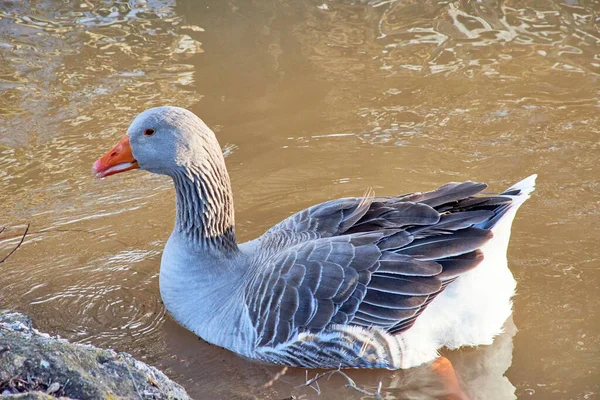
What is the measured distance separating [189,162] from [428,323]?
2019 millimetres

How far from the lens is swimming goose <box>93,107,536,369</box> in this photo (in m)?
4.91

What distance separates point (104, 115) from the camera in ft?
27.2

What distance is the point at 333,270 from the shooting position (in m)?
4.89

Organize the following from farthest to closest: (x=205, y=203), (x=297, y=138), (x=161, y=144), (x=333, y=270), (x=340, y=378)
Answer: (x=297, y=138), (x=205, y=203), (x=161, y=144), (x=340, y=378), (x=333, y=270)

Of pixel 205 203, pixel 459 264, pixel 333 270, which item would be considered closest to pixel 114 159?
pixel 205 203

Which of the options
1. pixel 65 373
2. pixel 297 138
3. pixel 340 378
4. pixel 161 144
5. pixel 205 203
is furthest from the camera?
pixel 297 138

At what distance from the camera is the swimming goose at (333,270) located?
491cm

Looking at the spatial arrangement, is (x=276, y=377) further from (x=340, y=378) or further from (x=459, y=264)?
(x=459, y=264)

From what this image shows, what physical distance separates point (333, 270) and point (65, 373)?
2.05 m

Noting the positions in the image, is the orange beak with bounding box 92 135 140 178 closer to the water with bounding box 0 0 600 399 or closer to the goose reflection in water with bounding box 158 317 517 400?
the water with bounding box 0 0 600 399

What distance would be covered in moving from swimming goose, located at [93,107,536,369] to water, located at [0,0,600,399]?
0.23 meters

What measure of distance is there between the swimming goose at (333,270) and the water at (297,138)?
0.75 ft

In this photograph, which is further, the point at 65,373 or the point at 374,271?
the point at 374,271

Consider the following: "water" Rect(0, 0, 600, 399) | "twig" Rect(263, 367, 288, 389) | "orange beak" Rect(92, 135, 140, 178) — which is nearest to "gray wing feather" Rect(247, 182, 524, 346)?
"twig" Rect(263, 367, 288, 389)
